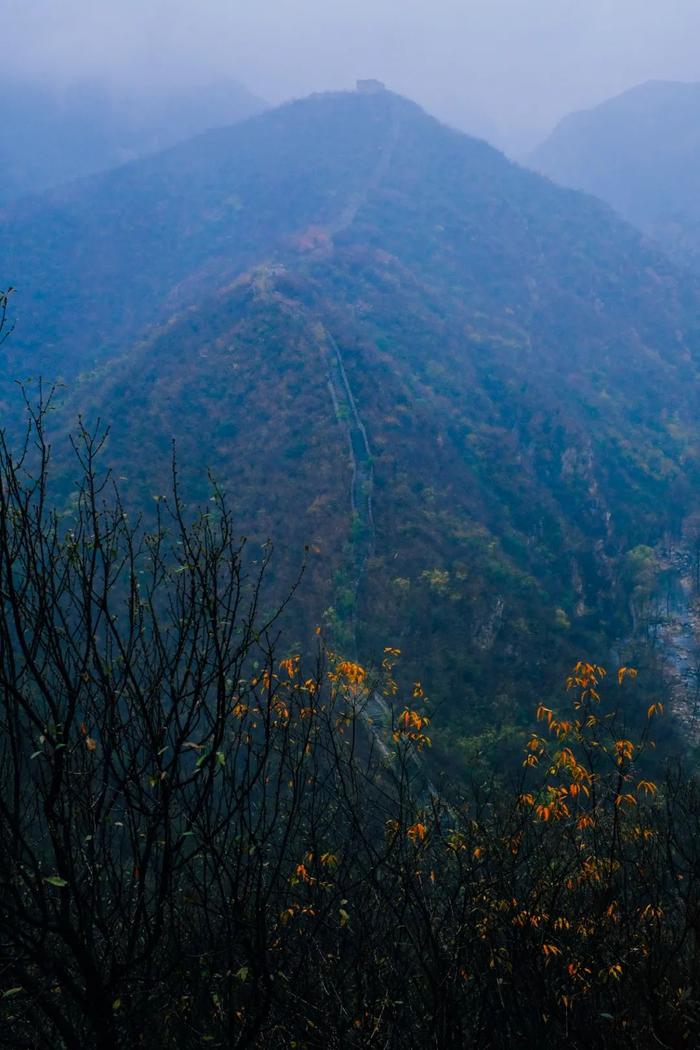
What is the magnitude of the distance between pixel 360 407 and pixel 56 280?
4450 cm

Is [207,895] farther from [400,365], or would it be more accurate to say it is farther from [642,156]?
[642,156]

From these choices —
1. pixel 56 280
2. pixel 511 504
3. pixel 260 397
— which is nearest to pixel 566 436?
pixel 511 504

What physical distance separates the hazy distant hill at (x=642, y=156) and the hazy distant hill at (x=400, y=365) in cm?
3777

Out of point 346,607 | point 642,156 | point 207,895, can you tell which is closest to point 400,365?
point 346,607

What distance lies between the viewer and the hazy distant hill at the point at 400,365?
1138 inches

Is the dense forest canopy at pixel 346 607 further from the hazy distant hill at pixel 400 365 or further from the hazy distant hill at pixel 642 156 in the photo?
the hazy distant hill at pixel 642 156

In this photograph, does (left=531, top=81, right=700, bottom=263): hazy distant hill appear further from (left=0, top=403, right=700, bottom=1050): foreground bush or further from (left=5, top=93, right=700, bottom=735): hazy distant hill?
(left=0, top=403, right=700, bottom=1050): foreground bush

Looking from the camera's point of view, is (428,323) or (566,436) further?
(428,323)

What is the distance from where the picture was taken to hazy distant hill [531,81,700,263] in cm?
10869

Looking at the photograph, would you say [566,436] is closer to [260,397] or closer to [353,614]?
[260,397]

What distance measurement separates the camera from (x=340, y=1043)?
11.2 feet

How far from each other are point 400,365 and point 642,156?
11623 centimetres

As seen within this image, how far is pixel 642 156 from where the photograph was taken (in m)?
126

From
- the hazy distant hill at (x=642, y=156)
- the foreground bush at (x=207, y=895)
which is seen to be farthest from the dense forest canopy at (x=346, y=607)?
the hazy distant hill at (x=642, y=156)
